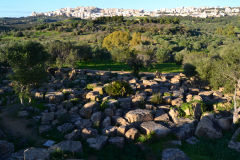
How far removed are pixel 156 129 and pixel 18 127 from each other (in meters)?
10.6

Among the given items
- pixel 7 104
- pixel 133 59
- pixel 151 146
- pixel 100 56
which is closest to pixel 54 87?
pixel 7 104

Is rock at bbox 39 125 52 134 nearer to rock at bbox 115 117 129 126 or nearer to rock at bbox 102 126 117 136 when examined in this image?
rock at bbox 102 126 117 136

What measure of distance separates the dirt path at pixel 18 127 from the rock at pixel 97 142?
345 cm

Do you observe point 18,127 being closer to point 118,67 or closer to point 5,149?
point 5,149

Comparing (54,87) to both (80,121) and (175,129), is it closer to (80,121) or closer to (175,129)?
(80,121)

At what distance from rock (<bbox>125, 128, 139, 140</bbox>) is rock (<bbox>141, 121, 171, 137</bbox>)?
950mm

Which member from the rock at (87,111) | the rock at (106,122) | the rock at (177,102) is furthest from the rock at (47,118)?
the rock at (177,102)

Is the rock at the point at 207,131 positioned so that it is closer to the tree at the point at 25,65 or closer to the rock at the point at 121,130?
the rock at the point at 121,130

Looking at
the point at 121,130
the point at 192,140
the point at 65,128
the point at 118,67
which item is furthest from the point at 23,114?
the point at 118,67

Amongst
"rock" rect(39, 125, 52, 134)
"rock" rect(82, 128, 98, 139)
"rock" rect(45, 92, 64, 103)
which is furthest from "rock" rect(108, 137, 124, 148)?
"rock" rect(45, 92, 64, 103)

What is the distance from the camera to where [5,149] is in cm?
1088

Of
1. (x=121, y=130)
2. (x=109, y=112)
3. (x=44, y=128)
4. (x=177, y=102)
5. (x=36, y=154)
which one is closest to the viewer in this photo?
(x=36, y=154)

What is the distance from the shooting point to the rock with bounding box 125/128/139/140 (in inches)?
491

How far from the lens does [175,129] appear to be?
13.7 meters
